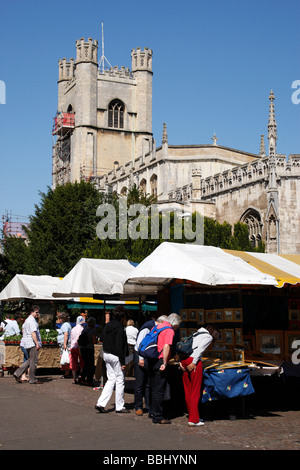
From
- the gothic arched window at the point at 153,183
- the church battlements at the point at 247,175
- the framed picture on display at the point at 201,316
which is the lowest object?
the framed picture on display at the point at 201,316

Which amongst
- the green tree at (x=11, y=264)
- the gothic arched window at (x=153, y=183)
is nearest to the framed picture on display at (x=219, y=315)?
the green tree at (x=11, y=264)

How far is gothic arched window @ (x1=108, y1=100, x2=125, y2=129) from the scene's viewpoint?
70.9 metres

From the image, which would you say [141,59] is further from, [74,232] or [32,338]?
[32,338]

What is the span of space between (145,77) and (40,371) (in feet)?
194

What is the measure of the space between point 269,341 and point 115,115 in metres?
62.8

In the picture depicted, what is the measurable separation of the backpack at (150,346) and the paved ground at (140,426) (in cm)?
95

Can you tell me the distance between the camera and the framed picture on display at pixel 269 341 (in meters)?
10.6

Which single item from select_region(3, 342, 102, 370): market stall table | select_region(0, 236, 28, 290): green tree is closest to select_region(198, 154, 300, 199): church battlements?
select_region(0, 236, 28, 290): green tree

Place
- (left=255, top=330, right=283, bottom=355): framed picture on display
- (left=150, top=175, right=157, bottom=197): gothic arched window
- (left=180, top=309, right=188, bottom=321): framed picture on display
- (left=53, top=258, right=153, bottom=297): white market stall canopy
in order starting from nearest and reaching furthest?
1. (left=255, top=330, right=283, bottom=355): framed picture on display
2. (left=180, top=309, right=188, bottom=321): framed picture on display
3. (left=53, top=258, right=153, bottom=297): white market stall canopy
4. (left=150, top=175, right=157, bottom=197): gothic arched window

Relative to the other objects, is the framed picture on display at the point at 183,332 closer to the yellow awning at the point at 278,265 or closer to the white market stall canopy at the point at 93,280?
the yellow awning at the point at 278,265

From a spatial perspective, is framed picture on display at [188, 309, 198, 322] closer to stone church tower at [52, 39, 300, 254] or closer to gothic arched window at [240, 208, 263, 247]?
stone church tower at [52, 39, 300, 254]

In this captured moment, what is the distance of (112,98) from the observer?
7081 centimetres

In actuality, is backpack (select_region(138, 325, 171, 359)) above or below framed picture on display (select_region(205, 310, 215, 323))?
below
